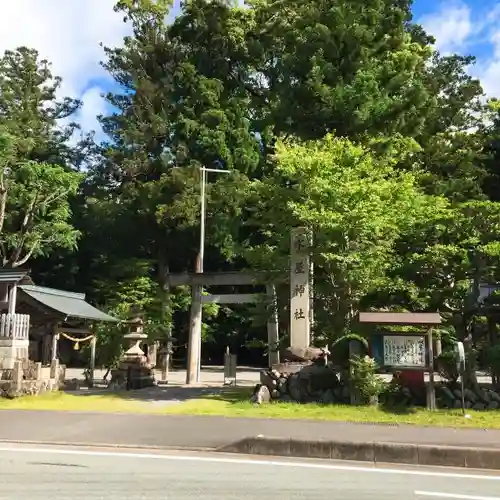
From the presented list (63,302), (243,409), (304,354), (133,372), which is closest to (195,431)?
(243,409)

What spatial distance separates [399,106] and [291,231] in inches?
290

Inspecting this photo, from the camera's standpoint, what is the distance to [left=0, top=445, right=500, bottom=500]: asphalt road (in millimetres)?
6203

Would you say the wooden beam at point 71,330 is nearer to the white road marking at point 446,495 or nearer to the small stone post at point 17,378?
the small stone post at point 17,378

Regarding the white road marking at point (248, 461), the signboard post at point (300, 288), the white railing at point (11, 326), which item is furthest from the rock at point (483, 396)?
the white railing at point (11, 326)

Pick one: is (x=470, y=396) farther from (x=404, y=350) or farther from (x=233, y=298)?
(x=233, y=298)

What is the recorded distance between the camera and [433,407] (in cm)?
1307

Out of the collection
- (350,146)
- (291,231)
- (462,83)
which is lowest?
(291,231)

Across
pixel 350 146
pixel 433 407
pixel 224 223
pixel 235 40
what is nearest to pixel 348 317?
pixel 433 407

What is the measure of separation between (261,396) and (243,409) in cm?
119

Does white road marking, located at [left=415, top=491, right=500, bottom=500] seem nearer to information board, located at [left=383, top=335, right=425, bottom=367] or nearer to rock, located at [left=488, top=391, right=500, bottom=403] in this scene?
information board, located at [left=383, top=335, right=425, bottom=367]

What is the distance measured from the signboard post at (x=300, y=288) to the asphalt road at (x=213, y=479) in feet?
25.3

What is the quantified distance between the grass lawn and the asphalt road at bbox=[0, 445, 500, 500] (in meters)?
3.89

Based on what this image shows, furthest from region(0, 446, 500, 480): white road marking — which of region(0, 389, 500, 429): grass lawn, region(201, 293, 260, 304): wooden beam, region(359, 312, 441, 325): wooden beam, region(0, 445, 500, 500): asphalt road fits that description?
region(201, 293, 260, 304): wooden beam

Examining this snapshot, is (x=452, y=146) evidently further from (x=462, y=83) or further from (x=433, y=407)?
(x=433, y=407)
